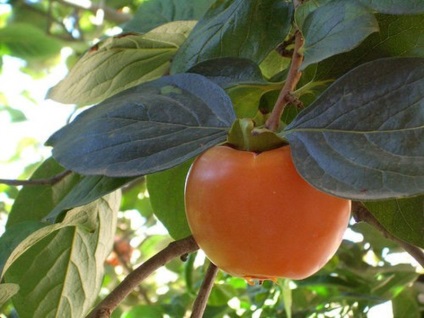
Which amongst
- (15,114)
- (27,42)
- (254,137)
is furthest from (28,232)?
(15,114)

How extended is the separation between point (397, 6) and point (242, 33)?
6.6 inches

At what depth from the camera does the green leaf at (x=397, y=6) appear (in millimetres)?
449

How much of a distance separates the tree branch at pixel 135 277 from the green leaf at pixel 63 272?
9cm

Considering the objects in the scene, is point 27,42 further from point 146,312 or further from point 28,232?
point 28,232

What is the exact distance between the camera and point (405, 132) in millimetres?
392

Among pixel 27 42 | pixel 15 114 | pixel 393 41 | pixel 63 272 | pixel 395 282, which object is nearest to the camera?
pixel 393 41

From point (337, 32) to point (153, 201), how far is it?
1.08 ft

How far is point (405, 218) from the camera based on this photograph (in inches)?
19.6

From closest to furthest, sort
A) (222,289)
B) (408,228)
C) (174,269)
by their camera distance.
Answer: (408,228)
(222,289)
(174,269)

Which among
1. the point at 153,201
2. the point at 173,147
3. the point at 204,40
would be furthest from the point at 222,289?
the point at 173,147

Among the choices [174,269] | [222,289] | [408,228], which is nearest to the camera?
[408,228]

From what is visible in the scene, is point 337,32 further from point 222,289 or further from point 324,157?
point 222,289

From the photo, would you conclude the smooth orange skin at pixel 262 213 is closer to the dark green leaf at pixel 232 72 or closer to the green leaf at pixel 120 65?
the dark green leaf at pixel 232 72

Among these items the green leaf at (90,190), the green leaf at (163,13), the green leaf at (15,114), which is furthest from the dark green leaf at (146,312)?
the green leaf at (15,114)
